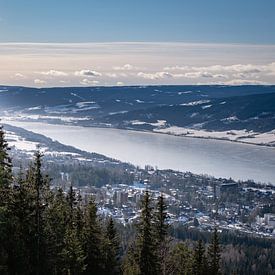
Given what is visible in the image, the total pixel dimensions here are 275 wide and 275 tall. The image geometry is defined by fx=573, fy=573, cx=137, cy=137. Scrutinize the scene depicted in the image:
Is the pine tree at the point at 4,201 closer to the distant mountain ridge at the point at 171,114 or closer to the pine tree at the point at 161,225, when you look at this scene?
the pine tree at the point at 161,225

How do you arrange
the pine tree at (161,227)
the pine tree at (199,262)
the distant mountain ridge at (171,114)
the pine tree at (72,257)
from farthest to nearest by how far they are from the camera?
the distant mountain ridge at (171,114), the pine tree at (199,262), the pine tree at (161,227), the pine tree at (72,257)

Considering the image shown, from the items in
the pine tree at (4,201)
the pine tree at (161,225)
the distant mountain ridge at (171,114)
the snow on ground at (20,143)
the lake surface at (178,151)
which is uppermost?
the pine tree at (4,201)

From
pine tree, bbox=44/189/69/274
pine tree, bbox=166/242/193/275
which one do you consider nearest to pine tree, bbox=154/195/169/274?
pine tree, bbox=44/189/69/274

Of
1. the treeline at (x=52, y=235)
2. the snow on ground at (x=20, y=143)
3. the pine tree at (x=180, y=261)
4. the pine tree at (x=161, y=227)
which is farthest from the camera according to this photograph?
the snow on ground at (x=20, y=143)

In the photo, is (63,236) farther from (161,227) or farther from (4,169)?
(4,169)

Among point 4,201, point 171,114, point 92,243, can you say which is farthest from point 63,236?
point 171,114

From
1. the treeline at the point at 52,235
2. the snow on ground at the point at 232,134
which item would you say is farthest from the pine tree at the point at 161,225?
the snow on ground at the point at 232,134
